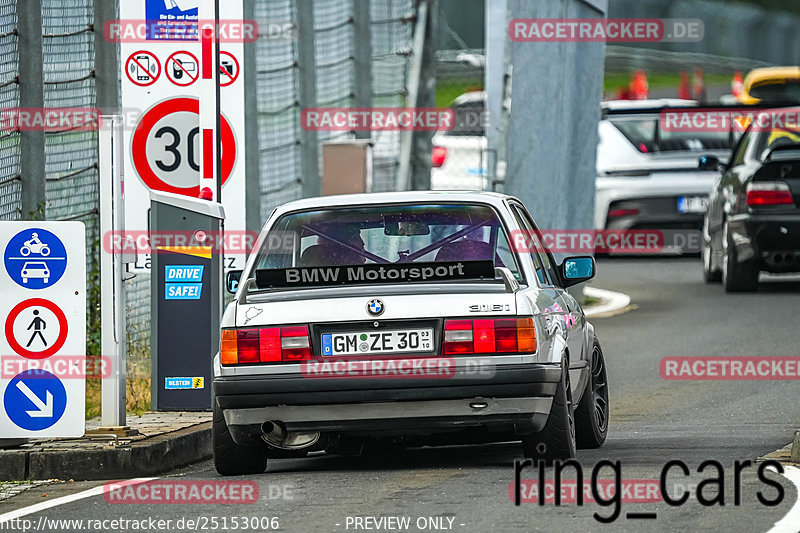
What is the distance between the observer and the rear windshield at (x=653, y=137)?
23219 mm

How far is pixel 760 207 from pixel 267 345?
1070cm

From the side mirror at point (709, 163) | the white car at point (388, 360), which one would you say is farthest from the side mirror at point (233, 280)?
the side mirror at point (709, 163)

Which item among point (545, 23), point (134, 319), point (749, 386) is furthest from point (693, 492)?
point (545, 23)

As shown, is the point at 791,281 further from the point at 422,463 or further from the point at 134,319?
the point at 422,463

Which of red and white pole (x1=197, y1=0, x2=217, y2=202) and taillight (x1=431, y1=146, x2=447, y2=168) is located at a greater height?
red and white pole (x1=197, y1=0, x2=217, y2=202)

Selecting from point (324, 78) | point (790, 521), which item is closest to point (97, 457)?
point (790, 521)

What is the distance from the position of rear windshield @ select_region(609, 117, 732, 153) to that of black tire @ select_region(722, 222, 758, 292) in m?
4.37

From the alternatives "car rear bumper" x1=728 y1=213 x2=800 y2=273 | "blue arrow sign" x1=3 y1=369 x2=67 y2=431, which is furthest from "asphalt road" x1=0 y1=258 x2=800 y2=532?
"car rear bumper" x1=728 y1=213 x2=800 y2=273

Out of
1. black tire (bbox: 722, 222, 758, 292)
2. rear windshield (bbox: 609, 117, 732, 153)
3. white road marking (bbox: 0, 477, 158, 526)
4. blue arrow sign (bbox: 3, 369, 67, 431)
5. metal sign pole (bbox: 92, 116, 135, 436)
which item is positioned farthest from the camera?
rear windshield (bbox: 609, 117, 732, 153)

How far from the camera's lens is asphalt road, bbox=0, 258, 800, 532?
7207 mm

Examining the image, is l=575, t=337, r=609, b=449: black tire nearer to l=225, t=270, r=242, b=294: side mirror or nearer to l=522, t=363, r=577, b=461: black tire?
l=522, t=363, r=577, b=461: black tire

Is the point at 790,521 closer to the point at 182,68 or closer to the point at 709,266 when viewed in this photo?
the point at 182,68

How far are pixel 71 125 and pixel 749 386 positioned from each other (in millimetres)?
5097

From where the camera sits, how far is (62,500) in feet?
27.2
